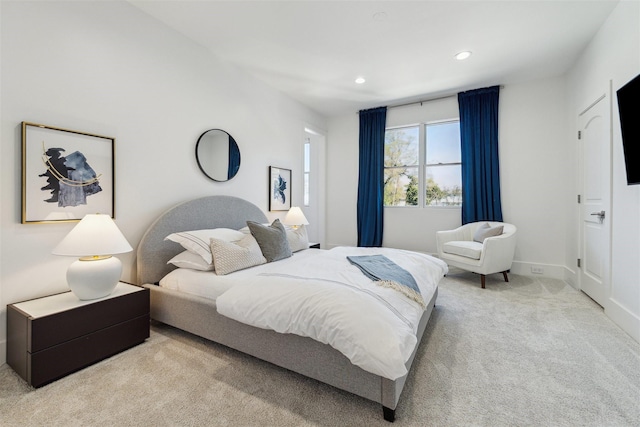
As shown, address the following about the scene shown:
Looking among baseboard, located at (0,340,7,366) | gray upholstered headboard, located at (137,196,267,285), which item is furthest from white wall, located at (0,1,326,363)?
gray upholstered headboard, located at (137,196,267,285)

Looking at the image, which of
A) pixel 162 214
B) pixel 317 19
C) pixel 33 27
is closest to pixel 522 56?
pixel 317 19

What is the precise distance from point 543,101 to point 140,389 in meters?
5.50

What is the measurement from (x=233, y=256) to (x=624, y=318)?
10.9 feet

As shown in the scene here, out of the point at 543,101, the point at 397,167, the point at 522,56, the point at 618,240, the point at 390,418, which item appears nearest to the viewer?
the point at 390,418

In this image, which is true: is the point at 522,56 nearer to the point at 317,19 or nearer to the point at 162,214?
the point at 317,19

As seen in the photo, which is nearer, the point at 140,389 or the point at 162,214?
the point at 140,389

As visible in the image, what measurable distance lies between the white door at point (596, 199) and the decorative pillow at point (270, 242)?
3.15 m

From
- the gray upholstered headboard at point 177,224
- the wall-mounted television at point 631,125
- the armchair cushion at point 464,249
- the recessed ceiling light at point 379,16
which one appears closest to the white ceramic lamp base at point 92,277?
the gray upholstered headboard at point 177,224

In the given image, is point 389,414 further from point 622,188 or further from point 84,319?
point 622,188

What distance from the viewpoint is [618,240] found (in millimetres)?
2453

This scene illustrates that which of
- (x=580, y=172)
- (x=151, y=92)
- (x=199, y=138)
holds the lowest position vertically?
(x=580, y=172)

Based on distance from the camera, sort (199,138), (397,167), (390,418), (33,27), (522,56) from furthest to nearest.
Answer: (397,167) → (522,56) → (199,138) → (33,27) → (390,418)

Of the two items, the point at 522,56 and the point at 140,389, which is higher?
the point at 522,56

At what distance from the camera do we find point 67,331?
A: 5.55ft
